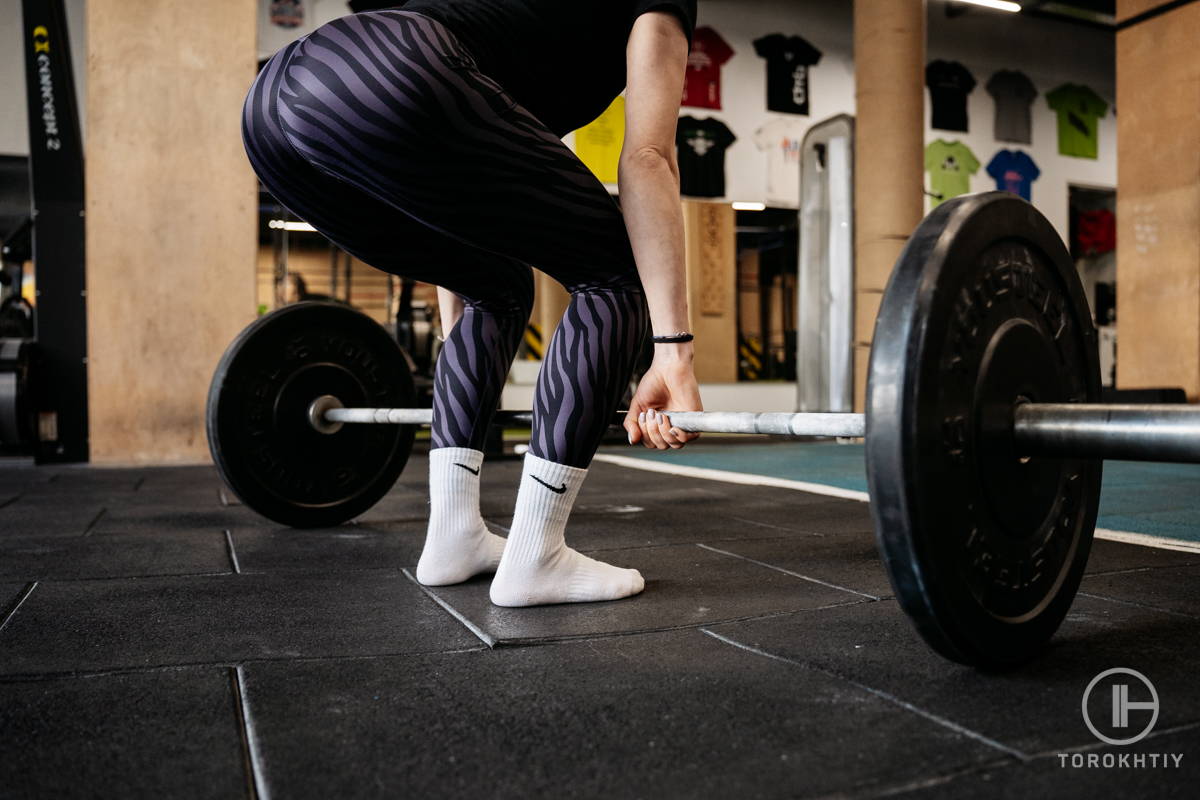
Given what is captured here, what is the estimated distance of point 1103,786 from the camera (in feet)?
1.98

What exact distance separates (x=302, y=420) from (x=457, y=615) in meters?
0.88

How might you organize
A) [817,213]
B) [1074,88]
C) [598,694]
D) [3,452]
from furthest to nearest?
[1074,88] < [817,213] < [3,452] < [598,694]

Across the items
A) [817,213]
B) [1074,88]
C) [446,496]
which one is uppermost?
[1074,88]

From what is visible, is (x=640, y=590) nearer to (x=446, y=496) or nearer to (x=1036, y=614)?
(x=446, y=496)

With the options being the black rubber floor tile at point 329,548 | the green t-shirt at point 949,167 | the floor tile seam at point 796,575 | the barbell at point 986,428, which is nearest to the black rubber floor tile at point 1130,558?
the floor tile seam at point 796,575

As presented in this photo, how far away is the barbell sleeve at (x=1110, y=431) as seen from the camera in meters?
0.72

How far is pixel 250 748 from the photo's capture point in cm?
69

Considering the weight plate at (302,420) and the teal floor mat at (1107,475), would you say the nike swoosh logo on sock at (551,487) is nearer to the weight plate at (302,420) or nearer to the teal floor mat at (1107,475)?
the weight plate at (302,420)

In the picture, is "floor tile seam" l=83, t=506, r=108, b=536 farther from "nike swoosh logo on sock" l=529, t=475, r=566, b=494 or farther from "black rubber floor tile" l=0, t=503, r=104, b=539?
"nike swoosh logo on sock" l=529, t=475, r=566, b=494

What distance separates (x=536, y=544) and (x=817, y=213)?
463 centimetres

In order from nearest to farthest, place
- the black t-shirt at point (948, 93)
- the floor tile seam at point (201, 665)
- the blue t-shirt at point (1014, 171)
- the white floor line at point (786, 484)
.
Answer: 1. the floor tile seam at point (201, 665)
2. the white floor line at point (786, 484)
3. the black t-shirt at point (948, 93)
4. the blue t-shirt at point (1014, 171)

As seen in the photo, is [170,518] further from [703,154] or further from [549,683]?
[703,154]

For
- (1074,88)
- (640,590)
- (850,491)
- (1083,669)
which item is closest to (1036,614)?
(1083,669)

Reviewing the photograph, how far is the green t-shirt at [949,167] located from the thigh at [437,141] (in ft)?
20.7
